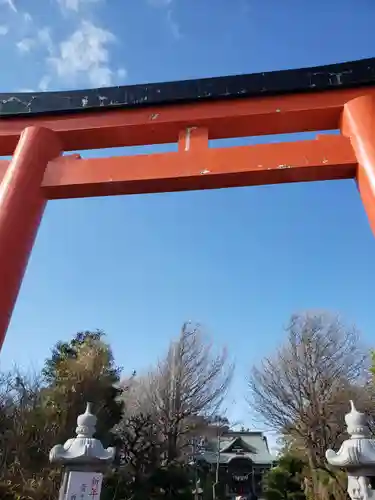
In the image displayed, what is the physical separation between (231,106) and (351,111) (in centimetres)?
89

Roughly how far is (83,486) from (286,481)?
11440 mm

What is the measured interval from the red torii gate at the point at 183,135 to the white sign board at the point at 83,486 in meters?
3.33

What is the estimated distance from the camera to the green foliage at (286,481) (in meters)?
13.2

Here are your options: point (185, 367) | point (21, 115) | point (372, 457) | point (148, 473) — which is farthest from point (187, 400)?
point (21, 115)

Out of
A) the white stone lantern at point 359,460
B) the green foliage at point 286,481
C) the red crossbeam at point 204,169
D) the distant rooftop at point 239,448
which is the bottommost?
the white stone lantern at point 359,460

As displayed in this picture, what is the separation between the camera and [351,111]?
281 cm

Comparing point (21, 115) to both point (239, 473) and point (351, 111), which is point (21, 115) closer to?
point (351, 111)

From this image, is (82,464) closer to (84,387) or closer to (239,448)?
(84,387)

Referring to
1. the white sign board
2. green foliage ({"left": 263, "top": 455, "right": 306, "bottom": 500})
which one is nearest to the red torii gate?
the white sign board

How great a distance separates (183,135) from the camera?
3.02 metres

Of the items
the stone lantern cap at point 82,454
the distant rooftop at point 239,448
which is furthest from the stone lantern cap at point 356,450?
the distant rooftop at point 239,448

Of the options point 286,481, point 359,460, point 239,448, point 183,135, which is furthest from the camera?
point 239,448

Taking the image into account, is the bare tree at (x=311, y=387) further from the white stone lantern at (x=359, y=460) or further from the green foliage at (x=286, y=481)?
the white stone lantern at (x=359, y=460)

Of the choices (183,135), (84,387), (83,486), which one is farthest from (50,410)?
(183,135)
